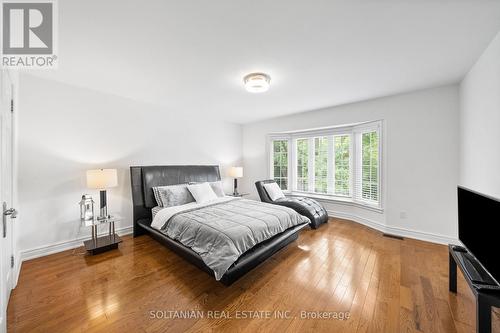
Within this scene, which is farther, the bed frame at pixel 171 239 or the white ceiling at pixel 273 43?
the bed frame at pixel 171 239

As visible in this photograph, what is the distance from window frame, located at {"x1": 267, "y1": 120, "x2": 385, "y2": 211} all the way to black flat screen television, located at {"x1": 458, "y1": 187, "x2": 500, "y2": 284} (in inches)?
74.6

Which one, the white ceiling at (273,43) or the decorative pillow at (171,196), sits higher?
the white ceiling at (273,43)

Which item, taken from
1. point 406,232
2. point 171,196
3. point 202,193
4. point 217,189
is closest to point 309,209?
point 406,232

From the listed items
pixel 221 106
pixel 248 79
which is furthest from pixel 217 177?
pixel 248 79

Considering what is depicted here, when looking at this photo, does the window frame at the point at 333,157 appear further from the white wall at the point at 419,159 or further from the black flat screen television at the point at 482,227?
the black flat screen television at the point at 482,227

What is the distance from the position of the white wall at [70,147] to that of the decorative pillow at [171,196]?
638 mm

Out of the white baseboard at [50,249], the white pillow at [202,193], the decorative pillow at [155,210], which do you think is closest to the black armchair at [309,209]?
the white pillow at [202,193]

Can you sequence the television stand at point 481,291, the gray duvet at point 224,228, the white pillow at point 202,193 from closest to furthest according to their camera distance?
the television stand at point 481,291 → the gray duvet at point 224,228 → the white pillow at point 202,193

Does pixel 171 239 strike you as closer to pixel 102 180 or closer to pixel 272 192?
pixel 102 180

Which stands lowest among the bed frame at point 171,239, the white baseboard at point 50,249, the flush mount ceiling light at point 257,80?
the white baseboard at point 50,249

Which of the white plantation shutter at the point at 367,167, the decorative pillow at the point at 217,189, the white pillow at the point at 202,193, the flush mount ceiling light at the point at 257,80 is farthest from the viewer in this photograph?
the decorative pillow at the point at 217,189

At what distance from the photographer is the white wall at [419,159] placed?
2.95m

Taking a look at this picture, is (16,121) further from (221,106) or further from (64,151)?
(221,106)

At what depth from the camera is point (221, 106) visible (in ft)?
13.2
